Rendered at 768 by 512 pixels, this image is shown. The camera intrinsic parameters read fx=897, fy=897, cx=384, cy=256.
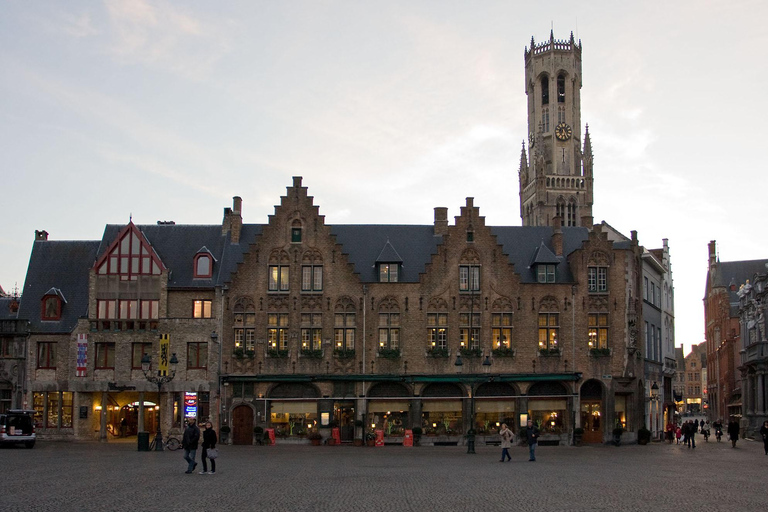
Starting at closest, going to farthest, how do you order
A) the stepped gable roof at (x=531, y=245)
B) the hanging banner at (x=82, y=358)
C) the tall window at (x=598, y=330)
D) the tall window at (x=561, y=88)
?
1. the hanging banner at (x=82, y=358)
2. the tall window at (x=598, y=330)
3. the stepped gable roof at (x=531, y=245)
4. the tall window at (x=561, y=88)

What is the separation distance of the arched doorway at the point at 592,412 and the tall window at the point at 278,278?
60.0 feet

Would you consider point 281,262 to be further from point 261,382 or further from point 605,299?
point 605,299

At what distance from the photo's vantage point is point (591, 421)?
51.8 meters

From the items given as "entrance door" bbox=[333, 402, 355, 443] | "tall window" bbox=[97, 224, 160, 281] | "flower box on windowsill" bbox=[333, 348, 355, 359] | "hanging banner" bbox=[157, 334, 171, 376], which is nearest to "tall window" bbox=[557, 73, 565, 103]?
"flower box on windowsill" bbox=[333, 348, 355, 359]

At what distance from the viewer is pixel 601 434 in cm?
5159

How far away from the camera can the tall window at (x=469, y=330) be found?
5225 centimetres

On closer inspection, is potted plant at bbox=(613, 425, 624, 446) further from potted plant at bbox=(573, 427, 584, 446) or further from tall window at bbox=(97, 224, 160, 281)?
tall window at bbox=(97, 224, 160, 281)

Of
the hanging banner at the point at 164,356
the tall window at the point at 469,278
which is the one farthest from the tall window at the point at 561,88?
the hanging banner at the point at 164,356

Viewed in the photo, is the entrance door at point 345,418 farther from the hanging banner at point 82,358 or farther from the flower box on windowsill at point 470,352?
the hanging banner at point 82,358

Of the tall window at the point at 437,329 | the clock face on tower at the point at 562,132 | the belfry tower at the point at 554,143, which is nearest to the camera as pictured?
the tall window at the point at 437,329

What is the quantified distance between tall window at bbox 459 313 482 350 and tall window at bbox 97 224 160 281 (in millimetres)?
18054

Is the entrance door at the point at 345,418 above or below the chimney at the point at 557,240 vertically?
below

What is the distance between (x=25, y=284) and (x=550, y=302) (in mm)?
31946

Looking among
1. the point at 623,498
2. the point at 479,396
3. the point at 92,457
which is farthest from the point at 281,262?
the point at 623,498
